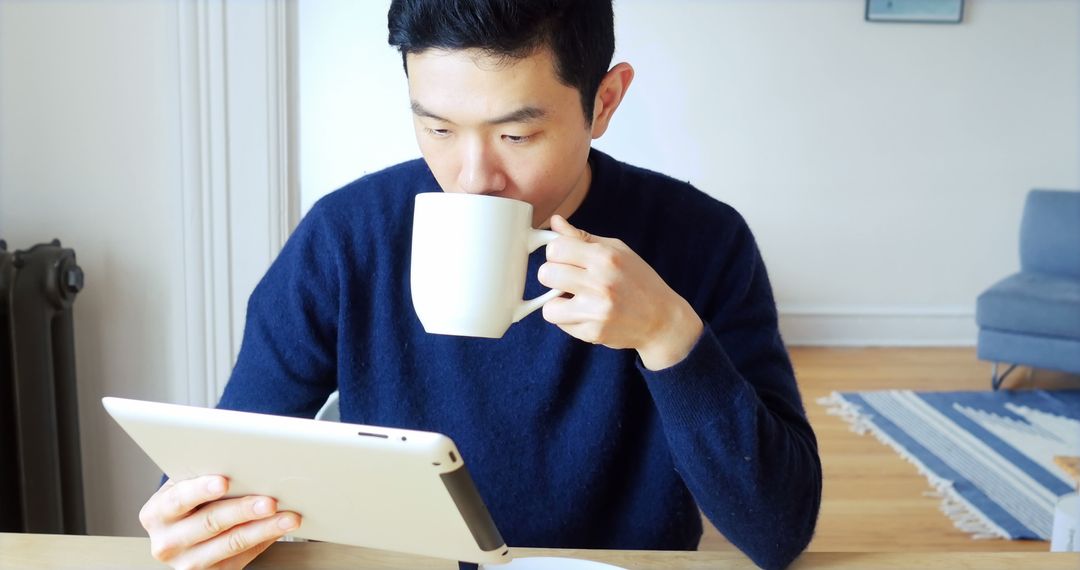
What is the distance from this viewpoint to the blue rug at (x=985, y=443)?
265cm

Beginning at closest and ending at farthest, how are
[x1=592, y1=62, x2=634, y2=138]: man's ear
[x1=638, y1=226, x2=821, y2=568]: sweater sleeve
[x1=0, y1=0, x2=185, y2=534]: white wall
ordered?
[x1=638, y1=226, x2=821, y2=568]: sweater sleeve
[x1=592, y1=62, x2=634, y2=138]: man's ear
[x1=0, y1=0, x2=185, y2=534]: white wall

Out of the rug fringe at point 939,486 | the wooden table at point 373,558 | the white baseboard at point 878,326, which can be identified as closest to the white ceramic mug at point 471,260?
the wooden table at point 373,558

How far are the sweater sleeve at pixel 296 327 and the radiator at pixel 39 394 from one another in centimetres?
51

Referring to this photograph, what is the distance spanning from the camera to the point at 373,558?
834mm

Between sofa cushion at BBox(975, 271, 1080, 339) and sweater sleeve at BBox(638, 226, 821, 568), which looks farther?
sofa cushion at BBox(975, 271, 1080, 339)

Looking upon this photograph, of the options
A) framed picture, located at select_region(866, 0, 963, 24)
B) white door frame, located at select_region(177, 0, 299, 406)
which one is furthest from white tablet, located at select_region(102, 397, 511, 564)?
framed picture, located at select_region(866, 0, 963, 24)

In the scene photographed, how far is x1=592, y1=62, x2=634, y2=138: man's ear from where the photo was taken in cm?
97

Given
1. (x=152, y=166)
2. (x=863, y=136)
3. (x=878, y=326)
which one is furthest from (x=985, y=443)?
(x=152, y=166)

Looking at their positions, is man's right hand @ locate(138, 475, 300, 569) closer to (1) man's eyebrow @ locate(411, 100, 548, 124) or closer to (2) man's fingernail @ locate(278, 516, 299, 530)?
(2) man's fingernail @ locate(278, 516, 299, 530)

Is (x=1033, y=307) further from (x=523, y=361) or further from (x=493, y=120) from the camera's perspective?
(x=493, y=120)

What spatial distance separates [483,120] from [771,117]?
381 cm

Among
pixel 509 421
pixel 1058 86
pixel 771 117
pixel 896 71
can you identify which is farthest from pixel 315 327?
pixel 1058 86

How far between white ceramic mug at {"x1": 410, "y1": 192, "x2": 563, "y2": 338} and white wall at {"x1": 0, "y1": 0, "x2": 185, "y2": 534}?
83 cm

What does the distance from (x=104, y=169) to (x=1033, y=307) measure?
347 centimetres
